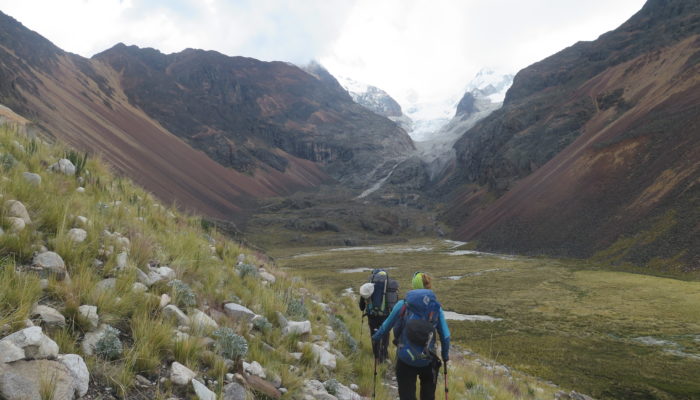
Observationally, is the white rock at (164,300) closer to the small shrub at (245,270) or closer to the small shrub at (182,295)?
the small shrub at (182,295)

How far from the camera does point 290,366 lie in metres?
5.51

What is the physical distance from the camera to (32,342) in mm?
3186

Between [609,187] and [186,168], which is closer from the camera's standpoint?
[609,187]

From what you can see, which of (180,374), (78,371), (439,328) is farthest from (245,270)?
(78,371)

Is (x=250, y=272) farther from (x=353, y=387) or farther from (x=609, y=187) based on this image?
(x=609, y=187)

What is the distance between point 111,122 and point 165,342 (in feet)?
388

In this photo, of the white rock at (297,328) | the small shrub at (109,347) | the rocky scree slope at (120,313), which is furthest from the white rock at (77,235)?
the white rock at (297,328)

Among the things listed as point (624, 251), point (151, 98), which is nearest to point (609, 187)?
point (624, 251)

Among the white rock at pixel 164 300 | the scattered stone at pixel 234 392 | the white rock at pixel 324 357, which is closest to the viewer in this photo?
the scattered stone at pixel 234 392

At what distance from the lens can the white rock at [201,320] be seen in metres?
5.07

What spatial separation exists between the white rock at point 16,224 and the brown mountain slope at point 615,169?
154 ft

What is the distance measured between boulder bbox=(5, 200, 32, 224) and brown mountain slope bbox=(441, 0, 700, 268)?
46819 millimetres

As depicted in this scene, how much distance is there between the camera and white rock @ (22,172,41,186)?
5.92m

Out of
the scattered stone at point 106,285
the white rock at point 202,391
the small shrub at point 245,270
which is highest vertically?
the scattered stone at point 106,285
